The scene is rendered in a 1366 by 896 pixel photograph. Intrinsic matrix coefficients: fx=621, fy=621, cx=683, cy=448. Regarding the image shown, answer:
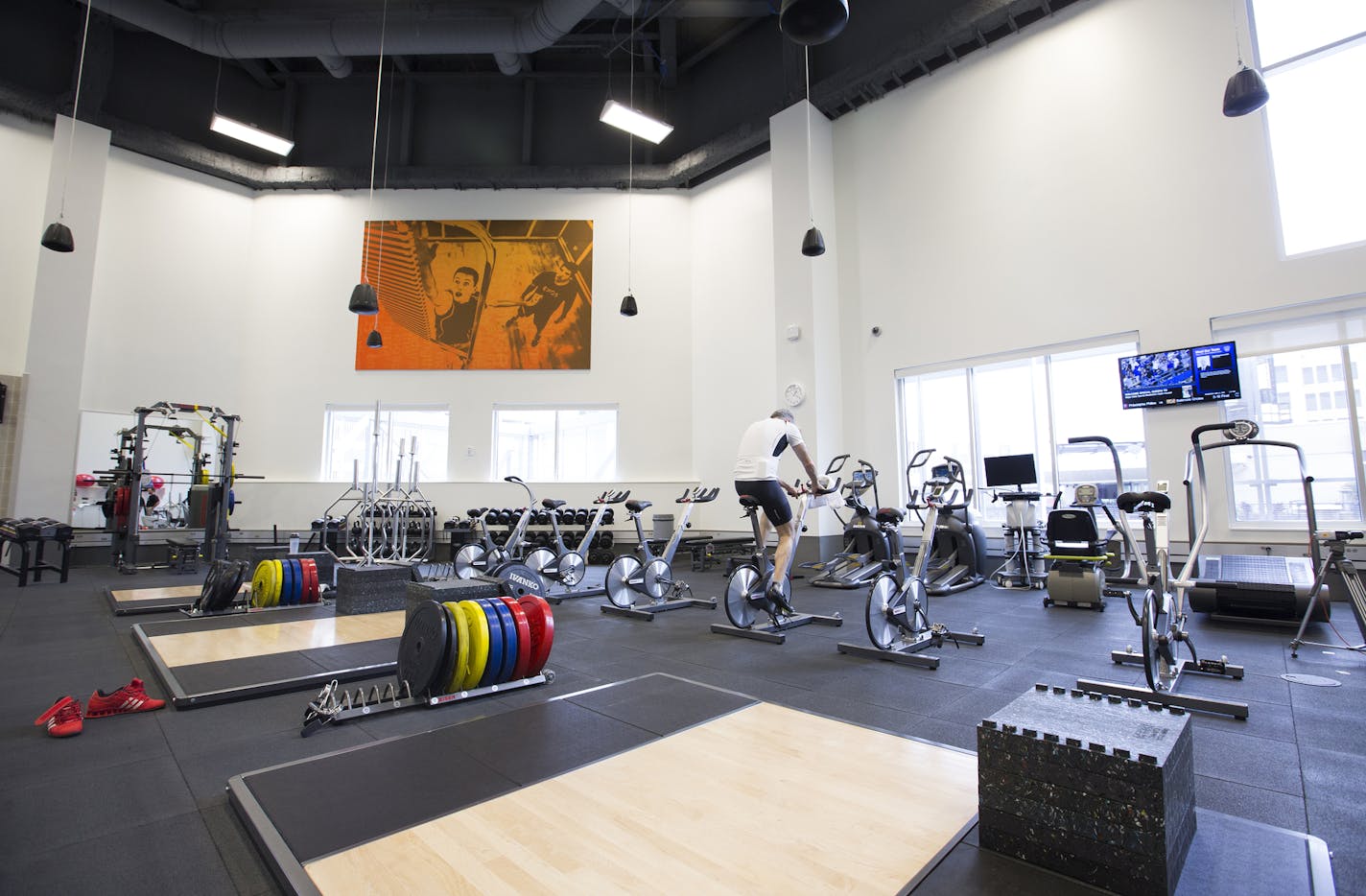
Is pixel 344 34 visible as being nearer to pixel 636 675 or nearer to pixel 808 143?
pixel 808 143

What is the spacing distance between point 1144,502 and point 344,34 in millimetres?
11388

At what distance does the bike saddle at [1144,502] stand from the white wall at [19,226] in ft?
42.0

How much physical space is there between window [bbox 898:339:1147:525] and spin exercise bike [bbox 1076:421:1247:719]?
4384 millimetres

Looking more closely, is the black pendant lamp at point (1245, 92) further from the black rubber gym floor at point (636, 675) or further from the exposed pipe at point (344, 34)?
the exposed pipe at point (344, 34)

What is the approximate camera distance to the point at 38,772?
221 cm

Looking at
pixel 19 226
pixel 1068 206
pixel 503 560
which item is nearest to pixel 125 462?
pixel 19 226

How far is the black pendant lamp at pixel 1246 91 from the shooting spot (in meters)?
4.70

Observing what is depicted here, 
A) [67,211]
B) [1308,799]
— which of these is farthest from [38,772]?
[67,211]

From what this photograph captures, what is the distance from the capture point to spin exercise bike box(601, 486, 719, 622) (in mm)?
5371

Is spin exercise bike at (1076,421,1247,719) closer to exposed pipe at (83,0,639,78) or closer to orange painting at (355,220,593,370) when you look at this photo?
orange painting at (355,220,593,370)

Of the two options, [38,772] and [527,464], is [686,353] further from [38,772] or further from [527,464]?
[38,772]

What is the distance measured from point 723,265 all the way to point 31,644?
30.7 ft

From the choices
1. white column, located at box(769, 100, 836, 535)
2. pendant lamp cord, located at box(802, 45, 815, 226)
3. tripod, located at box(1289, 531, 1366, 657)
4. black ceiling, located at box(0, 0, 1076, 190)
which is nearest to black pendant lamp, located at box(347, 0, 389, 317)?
black ceiling, located at box(0, 0, 1076, 190)

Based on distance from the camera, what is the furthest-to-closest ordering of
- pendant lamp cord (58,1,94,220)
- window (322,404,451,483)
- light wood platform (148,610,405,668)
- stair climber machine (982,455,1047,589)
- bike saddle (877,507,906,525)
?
window (322,404,451,483) → pendant lamp cord (58,1,94,220) → stair climber machine (982,455,1047,589) → bike saddle (877,507,906,525) → light wood platform (148,610,405,668)
